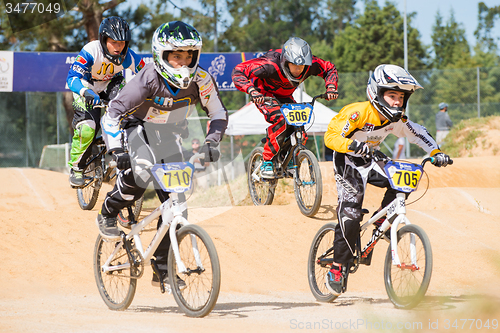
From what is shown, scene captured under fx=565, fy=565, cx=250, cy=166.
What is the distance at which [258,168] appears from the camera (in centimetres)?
851

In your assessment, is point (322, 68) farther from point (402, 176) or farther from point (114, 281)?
point (114, 281)

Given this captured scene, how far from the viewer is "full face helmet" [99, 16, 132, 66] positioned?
7156mm

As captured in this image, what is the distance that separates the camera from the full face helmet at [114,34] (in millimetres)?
7156

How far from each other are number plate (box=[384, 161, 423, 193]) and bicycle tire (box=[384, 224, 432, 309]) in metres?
0.34

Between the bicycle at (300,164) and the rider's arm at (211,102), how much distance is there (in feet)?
Result: 8.74

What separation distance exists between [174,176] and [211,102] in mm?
857

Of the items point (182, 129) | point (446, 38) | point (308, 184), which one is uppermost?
point (446, 38)

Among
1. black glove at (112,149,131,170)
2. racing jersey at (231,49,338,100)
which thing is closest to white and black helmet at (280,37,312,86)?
racing jersey at (231,49,338,100)

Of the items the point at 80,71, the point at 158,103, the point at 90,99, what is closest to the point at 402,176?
the point at 158,103

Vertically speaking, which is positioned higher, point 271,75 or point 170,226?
point 271,75

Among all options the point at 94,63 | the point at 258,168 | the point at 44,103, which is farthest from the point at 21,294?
the point at 44,103

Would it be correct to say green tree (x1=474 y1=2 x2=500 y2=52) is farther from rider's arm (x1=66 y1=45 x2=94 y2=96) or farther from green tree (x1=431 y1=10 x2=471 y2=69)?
rider's arm (x1=66 y1=45 x2=94 y2=96)

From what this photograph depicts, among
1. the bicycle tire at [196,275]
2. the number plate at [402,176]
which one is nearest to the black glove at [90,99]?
the bicycle tire at [196,275]

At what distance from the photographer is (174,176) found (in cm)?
443
